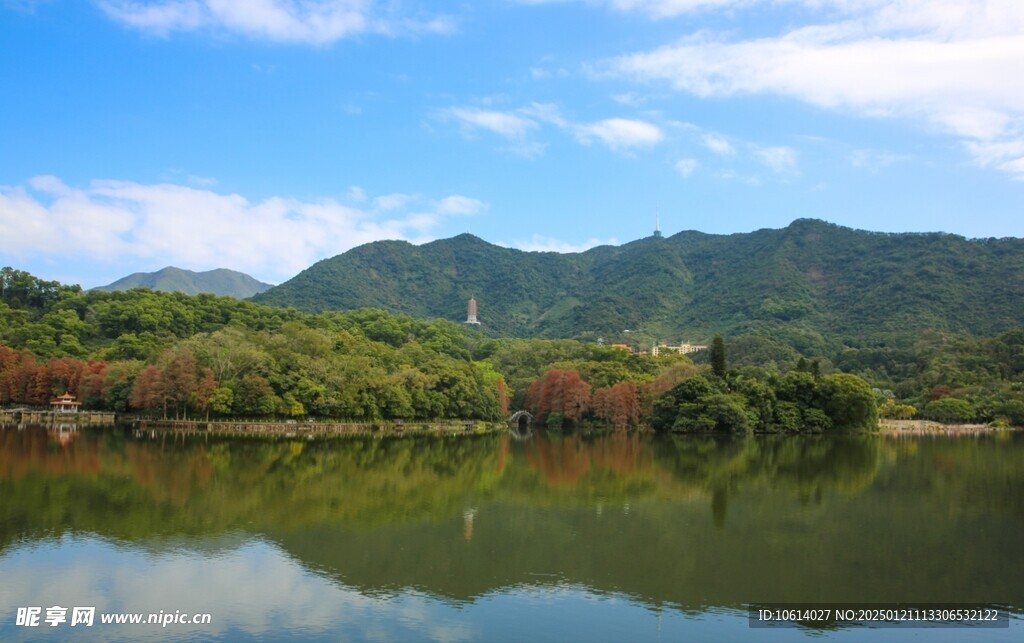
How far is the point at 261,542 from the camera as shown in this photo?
52.9 feet

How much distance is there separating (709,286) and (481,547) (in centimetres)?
13802

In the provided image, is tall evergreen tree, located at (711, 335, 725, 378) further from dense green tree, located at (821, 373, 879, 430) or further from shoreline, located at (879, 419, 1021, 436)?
shoreline, located at (879, 419, 1021, 436)

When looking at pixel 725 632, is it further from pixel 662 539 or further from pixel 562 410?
pixel 562 410

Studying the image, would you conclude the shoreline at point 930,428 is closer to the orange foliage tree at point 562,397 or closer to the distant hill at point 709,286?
the orange foliage tree at point 562,397

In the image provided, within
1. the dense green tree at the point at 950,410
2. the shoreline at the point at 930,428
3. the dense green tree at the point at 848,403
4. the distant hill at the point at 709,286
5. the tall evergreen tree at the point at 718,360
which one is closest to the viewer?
the dense green tree at the point at 848,403

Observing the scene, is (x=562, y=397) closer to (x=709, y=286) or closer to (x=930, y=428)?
(x=930, y=428)

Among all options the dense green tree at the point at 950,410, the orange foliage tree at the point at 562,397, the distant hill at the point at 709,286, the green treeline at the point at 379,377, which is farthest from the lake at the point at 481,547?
the distant hill at the point at 709,286

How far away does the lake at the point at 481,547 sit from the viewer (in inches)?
458

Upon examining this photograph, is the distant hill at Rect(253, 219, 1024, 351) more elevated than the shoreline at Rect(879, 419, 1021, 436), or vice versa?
the distant hill at Rect(253, 219, 1024, 351)

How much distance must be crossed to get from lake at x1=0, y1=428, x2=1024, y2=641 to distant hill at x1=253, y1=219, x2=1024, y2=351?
84.5 metres

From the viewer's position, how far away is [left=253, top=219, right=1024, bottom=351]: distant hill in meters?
112

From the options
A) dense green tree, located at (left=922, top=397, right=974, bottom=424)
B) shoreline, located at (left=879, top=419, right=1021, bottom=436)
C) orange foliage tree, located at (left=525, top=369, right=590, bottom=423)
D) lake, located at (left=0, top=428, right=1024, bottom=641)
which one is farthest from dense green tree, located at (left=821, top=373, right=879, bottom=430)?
lake, located at (left=0, top=428, right=1024, bottom=641)

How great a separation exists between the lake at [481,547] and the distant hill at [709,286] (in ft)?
277

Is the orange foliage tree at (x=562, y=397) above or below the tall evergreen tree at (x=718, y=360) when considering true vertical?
below
